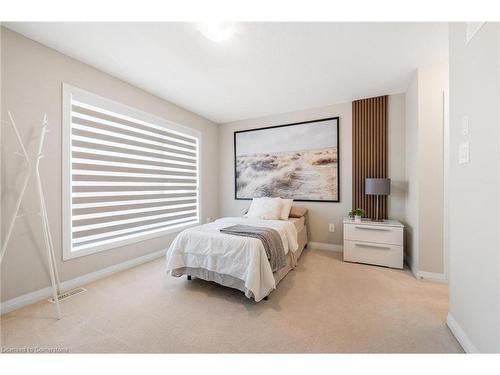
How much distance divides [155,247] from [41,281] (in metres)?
1.29

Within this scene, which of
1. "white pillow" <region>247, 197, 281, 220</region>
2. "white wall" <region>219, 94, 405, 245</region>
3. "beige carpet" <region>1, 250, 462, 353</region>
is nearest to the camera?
"beige carpet" <region>1, 250, 462, 353</region>

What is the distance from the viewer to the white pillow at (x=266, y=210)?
3193 mm

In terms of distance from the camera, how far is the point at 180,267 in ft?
7.62

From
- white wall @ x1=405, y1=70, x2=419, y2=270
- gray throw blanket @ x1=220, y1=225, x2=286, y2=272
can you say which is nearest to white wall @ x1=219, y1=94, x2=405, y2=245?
white wall @ x1=405, y1=70, x2=419, y2=270

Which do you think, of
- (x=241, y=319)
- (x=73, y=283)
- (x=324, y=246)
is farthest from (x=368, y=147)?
(x=73, y=283)

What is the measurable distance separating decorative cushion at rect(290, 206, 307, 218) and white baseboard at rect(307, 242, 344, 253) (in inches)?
23.1

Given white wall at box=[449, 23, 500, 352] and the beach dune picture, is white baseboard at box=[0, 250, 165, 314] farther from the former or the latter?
white wall at box=[449, 23, 500, 352]

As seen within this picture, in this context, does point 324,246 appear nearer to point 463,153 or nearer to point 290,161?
point 290,161

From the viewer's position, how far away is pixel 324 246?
11.7 feet

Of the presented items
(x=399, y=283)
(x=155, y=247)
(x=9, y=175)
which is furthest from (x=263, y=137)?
(x=9, y=175)

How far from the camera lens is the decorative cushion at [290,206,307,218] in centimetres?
344

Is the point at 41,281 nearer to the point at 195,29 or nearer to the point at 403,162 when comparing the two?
the point at 195,29

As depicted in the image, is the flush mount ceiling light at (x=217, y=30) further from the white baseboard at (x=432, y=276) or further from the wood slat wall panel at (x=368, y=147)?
the white baseboard at (x=432, y=276)

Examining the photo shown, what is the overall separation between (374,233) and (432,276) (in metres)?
0.72
